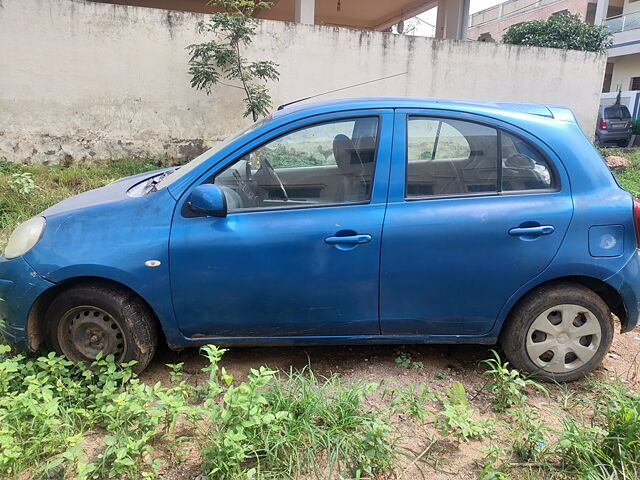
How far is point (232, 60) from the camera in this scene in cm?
804

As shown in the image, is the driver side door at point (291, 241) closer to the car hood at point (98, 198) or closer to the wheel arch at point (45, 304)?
the wheel arch at point (45, 304)

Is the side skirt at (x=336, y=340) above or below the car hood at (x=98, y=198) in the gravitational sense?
below

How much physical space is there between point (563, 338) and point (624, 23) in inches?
1005

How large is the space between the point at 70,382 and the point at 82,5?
281 inches

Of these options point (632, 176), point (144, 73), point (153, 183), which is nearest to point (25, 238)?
→ point (153, 183)

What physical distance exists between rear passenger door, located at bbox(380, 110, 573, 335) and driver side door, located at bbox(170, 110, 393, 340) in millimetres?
120

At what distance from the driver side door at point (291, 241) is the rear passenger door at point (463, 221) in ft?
0.39

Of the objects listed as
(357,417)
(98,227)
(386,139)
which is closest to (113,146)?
(98,227)

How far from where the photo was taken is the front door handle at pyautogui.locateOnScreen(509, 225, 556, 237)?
2590 mm

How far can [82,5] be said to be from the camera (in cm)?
752

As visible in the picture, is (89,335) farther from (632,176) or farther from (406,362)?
(632,176)

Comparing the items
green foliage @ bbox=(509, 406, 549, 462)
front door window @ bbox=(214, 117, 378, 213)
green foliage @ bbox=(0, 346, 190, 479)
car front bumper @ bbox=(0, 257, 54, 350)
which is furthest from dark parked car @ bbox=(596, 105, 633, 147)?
car front bumper @ bbox=(0, 257, 54, 350)

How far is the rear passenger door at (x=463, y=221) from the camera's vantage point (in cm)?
260

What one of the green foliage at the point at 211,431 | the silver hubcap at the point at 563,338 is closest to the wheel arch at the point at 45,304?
the green foliage at the point at 211,431
